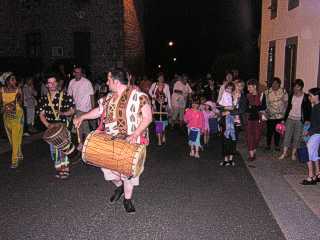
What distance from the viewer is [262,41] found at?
57.9ft

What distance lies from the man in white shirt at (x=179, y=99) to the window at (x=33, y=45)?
13789 millimetres

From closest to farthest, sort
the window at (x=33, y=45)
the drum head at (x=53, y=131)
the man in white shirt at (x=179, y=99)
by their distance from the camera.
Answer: the drum head at (x=53, y=131) < the man in white shirt at (x=179, y=99) < the window at (x=33, y=45)

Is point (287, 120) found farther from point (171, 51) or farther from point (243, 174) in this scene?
point (171, 51)

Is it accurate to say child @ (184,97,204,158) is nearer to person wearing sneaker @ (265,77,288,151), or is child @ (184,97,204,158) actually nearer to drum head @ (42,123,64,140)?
person wearing sneaker @ (265,77,288,151)

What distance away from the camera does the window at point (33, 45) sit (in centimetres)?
2475

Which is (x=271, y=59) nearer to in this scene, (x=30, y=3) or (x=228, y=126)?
(x=228, y=126)

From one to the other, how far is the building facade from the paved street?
4307 mm

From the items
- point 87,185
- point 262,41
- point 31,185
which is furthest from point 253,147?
point 262,41

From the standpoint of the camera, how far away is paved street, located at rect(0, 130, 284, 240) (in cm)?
496

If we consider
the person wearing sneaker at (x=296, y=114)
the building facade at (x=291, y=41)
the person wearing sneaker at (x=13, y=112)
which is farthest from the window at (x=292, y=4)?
the person wearing sneaker at (x=13, y=112)

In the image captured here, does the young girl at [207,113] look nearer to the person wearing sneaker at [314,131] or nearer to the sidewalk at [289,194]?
the sidewalk at [289,194]

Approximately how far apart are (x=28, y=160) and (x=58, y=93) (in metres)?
2.46

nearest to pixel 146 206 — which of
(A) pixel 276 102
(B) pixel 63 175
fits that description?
(B) pixel 63 175

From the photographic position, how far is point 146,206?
5840mm
